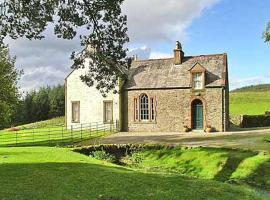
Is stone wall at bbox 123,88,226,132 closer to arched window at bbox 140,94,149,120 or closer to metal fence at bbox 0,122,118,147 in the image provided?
arched window at bbox 140,94,149,120

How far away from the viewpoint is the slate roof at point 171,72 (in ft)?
137

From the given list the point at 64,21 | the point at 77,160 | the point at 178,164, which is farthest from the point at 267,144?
the point at 64,21

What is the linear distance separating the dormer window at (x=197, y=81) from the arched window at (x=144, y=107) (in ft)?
18.1

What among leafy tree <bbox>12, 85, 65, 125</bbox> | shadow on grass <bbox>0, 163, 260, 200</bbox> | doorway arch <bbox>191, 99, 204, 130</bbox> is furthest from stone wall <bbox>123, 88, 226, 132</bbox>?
leafy tree <bbox>12, 85, 65, 125</bbox>

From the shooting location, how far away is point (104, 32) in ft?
59.4

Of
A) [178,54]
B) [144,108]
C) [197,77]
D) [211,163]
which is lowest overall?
[211,163]

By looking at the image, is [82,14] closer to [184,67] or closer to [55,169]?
[55,169]

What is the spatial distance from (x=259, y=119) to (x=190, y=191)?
38.8 meters

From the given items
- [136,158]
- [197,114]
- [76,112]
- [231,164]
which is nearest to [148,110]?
[197,114]

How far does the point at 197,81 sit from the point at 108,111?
10.5m

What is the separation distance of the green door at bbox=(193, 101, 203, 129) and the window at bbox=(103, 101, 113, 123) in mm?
9239

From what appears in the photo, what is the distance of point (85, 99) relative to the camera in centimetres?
4728

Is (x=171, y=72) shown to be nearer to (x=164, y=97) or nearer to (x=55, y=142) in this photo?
(x=164, y=97)

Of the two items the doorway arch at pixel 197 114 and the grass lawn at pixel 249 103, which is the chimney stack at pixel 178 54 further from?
the grass lawn at pixel 249 103
